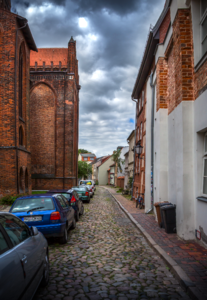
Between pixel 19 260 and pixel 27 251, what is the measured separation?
433 mm

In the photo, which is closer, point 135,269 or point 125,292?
point 125,292

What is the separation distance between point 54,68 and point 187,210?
30.4 m

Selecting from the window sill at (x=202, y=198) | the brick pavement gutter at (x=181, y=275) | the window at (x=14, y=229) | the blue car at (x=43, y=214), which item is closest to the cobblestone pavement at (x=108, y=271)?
the brick pavement gutter at (x=181, y=275)

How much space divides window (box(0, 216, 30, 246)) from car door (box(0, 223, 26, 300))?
0.51ft

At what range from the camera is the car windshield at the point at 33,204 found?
23.9 ft

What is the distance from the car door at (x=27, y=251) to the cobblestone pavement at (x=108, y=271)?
69cm

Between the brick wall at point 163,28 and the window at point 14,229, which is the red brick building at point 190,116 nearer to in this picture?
the brick wall at point 163,28

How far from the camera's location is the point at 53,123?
109ft

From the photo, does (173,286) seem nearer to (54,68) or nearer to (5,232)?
(5,232)

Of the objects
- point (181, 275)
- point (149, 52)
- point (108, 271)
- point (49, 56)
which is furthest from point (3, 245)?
point (49, 56)

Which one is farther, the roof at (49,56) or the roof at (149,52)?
the roof at (49,56)

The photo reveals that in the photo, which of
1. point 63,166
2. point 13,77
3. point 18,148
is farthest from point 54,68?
point 18,148

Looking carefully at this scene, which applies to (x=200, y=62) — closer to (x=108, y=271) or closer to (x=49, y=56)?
(x=108, y=271)

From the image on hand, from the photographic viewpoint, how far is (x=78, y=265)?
18.2 ft
